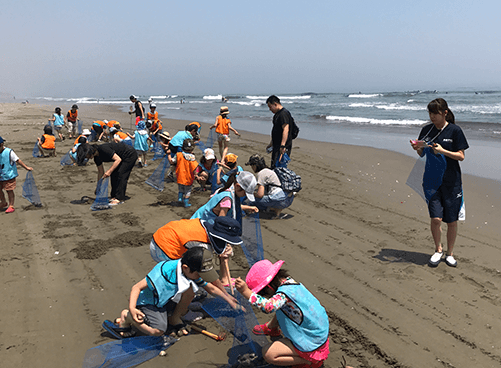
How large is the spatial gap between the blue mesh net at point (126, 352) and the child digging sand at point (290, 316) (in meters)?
1.00

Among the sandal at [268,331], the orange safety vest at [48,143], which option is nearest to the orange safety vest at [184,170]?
the sandal at [268,331]

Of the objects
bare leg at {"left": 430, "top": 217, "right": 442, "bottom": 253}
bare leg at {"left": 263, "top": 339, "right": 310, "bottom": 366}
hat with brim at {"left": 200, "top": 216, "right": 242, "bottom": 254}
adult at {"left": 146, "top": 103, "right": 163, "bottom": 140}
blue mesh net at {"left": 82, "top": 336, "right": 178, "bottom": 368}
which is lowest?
blue mesh net at {"left": 82, "top": 336, "right": 178, "bottom": 368}

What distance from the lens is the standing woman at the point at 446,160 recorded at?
14.5ft

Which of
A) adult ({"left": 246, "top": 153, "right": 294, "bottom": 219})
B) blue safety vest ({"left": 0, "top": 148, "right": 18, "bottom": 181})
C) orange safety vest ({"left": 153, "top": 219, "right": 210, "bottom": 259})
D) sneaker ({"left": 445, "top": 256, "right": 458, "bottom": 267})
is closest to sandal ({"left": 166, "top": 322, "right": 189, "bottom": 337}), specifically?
orange safety vest ({"left": 153, "top": 219, "right": 210, "bottom": 259})

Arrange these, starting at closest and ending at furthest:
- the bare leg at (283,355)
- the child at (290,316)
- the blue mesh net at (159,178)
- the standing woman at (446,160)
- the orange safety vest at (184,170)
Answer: the child at (290,316), the bare leg at (283,355), the standing woman at (446,160), the orange safety vest at (184,170), the blue mesh net at (159,178)

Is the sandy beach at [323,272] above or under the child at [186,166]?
under

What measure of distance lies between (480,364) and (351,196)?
4742 millimetres

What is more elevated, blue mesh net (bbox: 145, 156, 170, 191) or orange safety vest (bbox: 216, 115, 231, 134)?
orange safety vest (bbox: 216, 115, 231, 134)

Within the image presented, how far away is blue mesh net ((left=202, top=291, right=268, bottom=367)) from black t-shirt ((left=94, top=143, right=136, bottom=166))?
14.8ft

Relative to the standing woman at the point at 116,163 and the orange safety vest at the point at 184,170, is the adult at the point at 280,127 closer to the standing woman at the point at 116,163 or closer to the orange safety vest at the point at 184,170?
the orange safety vest at the point at 184,170

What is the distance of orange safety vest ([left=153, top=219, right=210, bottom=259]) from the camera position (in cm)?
356

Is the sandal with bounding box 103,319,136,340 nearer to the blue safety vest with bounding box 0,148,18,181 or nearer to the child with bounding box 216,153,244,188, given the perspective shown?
the child with bounding box 216,153,244,188

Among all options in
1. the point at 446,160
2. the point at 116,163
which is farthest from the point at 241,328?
the point at 116,163

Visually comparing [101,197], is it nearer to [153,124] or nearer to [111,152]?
[111,152]
